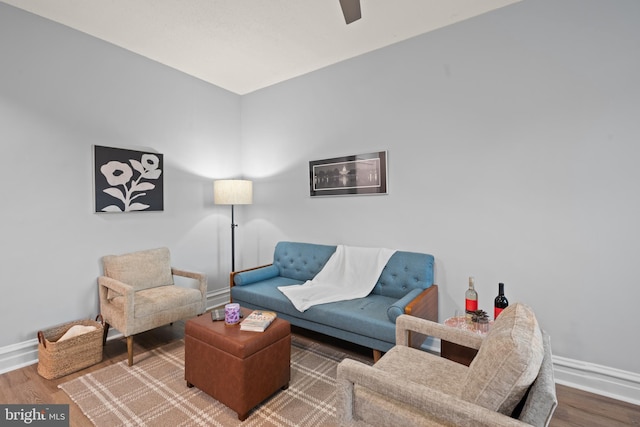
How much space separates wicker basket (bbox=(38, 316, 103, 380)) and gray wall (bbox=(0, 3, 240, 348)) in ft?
1.05

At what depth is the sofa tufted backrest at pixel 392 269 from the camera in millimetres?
2617

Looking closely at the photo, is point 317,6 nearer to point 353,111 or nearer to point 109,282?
point 353,111

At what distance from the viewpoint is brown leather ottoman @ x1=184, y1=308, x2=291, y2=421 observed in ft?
5.86

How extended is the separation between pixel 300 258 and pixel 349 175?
1.08 meters

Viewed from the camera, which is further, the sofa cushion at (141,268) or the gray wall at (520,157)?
the sofa cushion at (141,268)

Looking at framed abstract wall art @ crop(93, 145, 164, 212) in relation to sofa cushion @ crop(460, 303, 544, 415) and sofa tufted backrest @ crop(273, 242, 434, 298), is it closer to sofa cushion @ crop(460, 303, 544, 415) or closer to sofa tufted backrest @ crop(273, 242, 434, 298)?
sofa tufted backrest @ crop(273, 242, 434, 298)

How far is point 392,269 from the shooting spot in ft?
9.08

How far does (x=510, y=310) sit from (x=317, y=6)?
246cm

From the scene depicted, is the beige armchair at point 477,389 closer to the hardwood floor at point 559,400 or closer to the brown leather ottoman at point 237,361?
the brown leather ottoman at point 237,361

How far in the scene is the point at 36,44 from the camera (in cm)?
248

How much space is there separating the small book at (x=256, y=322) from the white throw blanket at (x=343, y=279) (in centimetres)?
51

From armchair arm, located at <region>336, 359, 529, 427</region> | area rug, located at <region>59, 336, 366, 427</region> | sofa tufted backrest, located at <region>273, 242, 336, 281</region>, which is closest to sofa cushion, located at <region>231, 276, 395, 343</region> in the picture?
sofa tufted backrest, located at <region>273, 242, 336, 281</region>

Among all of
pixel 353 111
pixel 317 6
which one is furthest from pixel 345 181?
pixel 317 6

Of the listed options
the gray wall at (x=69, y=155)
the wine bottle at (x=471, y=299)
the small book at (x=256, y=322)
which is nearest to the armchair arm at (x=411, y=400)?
the small book at (x=256, y=322)
